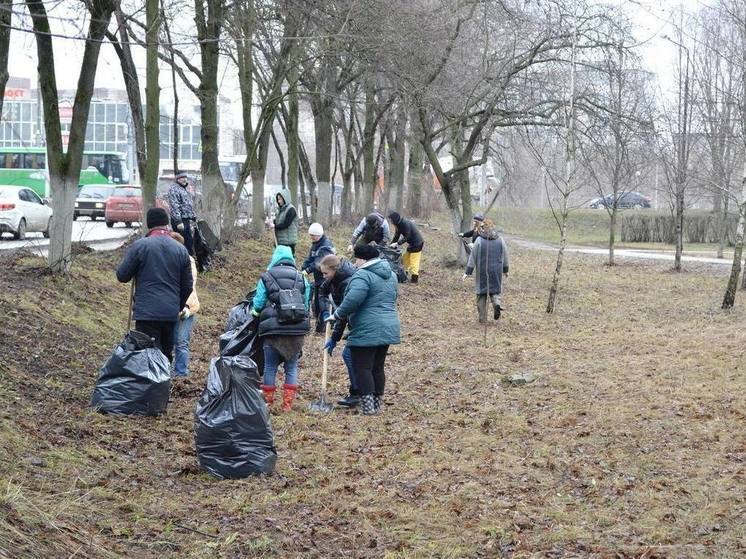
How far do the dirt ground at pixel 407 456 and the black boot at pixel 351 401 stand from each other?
367mm

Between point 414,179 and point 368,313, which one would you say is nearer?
point 368,313

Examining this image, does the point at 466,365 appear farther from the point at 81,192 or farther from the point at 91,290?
the point at 81,192

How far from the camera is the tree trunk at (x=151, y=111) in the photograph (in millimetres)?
15180

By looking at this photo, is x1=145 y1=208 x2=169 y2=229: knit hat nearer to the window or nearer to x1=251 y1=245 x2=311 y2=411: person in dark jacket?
x1=251 y1=245 x2=311 y2=411: person in dark jacket

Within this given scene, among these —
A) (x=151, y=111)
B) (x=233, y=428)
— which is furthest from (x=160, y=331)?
(x=151, y=111)

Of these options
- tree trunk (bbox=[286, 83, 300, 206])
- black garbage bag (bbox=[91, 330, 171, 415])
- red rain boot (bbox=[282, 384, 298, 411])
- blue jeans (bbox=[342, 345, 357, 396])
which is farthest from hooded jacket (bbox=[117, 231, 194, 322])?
tree trunk (bbox=[286, 83, 300, 206])

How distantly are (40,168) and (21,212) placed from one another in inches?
1013

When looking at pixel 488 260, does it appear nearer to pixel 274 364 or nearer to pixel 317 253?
pixel 317 253

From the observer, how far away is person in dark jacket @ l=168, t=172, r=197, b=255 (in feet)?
52.5

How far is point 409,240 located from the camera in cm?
2098

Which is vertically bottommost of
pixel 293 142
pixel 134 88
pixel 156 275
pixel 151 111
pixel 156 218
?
pixel 156 275

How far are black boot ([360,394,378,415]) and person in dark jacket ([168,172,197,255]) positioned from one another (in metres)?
6.78

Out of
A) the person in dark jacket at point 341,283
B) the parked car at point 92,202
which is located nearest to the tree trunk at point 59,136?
the person in dark jacket at point 341,283

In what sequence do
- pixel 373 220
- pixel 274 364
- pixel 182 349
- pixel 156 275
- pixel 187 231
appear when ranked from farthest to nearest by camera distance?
pixel 373 220
pixel 187 231
pixel 182 349
pixel 274 364
pixel 156 275
